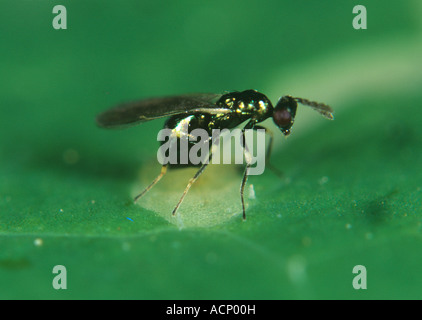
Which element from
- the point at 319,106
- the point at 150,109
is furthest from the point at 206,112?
the point at 319,106

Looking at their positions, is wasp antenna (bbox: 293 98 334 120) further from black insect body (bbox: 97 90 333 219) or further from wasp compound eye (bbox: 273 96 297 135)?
wasp compound eye (bbox: 273 96 297 135)

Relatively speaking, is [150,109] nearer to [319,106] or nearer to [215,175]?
[215,175]

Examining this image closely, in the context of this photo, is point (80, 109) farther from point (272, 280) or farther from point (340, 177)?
point (272, 280)

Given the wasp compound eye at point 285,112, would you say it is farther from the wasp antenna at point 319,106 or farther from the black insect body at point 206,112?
the wasp antenna at point 319,106

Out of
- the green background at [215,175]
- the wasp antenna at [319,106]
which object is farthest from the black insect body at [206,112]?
the green background at [215,175]

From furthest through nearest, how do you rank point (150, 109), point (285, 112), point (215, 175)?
1. point (215, 175)
2. point (285, 112)
3. point (150, 109)
